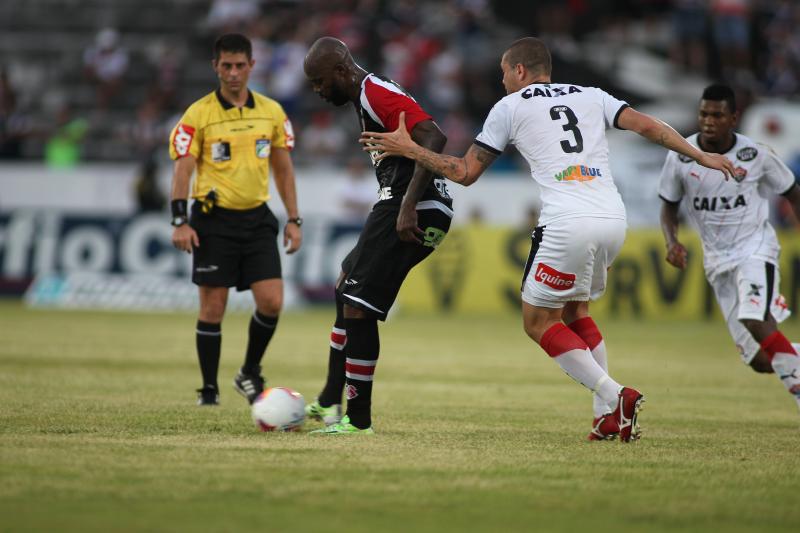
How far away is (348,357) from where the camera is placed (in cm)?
769

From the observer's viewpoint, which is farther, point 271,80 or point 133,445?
point 271,80

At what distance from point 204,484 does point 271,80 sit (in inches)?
790

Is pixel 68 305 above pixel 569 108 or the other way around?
the other way around

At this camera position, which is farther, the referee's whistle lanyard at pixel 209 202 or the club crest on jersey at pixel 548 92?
the referee's whistle lanyard at pixel 209 202

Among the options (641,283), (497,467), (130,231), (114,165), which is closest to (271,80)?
(114,165)

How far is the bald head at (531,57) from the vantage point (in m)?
7.62

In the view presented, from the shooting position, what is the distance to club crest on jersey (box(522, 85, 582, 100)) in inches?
295

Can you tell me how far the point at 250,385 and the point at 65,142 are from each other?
637 inches

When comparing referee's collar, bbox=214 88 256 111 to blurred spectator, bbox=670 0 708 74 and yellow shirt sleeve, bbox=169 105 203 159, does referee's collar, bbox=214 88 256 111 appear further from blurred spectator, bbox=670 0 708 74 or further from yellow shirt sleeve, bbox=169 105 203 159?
blurred spectator, bbox=670 0 708 74

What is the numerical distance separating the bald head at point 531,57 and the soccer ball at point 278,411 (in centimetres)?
250

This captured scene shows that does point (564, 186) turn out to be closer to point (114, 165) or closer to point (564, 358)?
point (564, 358)

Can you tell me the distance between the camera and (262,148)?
9.49m

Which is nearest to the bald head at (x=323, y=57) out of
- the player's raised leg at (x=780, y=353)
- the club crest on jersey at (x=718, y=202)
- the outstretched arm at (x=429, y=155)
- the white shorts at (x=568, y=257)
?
the outstretched arm at (x=429, y=155)

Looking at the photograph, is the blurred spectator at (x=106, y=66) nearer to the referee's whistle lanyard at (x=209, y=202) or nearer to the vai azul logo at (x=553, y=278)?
the referee's whistle lanyard at (x=209, y=202)
